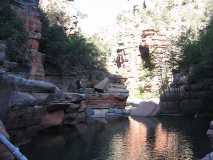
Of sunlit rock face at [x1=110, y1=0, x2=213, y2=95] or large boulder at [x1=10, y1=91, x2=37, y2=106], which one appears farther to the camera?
sunlit rock face at [x1=110, y1=0, x2=213, y2=95]

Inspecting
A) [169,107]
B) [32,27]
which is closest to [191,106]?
[169,107]

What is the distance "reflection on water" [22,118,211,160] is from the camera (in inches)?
674

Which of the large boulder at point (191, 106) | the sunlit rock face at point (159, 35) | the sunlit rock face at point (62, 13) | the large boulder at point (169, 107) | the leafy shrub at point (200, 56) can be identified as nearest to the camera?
the leafy shrub at point (200, 56)

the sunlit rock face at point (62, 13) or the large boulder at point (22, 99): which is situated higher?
the sunlit rock face at point (62, 13)

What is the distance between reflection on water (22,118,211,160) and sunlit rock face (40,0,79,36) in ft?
61.0

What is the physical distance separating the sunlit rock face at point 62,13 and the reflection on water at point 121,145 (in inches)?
732

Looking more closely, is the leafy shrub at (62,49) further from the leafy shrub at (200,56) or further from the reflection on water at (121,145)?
the reflection on water at (121,145)

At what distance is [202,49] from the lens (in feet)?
121

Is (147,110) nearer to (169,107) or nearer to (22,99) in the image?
(169,107)

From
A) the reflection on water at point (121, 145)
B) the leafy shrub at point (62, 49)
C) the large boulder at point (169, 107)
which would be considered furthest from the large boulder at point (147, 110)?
the reflection on water at point (121, 145)

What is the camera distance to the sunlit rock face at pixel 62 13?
42.6 m

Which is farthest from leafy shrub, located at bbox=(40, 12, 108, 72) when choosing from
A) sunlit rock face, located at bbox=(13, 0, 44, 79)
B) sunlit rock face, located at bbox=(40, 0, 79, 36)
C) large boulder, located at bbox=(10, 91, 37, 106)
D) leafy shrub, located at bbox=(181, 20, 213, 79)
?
large boulder, located at bbox=(10, 91, 37, 106)

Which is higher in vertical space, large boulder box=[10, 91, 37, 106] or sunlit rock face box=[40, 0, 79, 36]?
sunlit rock face box=[40, 0, 79, 36]

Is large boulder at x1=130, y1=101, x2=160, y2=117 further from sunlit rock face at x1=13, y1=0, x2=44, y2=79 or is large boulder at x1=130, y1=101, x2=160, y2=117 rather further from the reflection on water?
sunlit rock face at x1=13, y1=0, x2=44, y2=79
